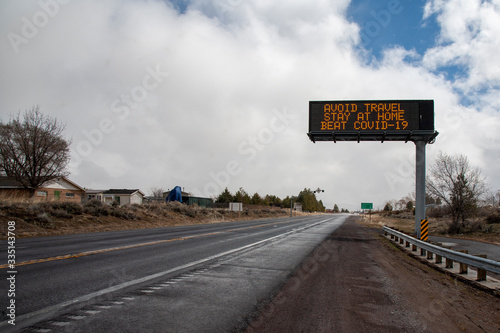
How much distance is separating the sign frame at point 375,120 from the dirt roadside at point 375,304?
12.6m

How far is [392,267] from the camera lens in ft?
32.6

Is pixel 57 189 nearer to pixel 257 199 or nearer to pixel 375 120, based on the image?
pixel 375 120

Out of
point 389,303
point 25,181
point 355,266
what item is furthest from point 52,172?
point 389,303

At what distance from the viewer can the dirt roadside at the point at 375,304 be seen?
4543 millimetres

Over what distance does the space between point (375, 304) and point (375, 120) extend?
16299mm

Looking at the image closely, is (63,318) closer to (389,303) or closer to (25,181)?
(389,303)

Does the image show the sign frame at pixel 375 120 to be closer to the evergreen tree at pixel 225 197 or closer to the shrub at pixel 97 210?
the shrub at pixel 97 210

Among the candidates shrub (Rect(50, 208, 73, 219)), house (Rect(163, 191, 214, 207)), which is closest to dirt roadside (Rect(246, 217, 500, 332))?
shrub (Rect(50, 208, 73, 219))

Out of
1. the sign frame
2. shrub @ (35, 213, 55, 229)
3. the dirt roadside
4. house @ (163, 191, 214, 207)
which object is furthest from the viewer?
house @ (163, 191, 214, 207)

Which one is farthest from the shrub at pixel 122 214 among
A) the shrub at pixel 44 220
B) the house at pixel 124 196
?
the house at pixel 124 196

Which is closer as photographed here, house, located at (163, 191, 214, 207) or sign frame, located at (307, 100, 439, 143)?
sign frame, located at (307, 100, 439, 143)

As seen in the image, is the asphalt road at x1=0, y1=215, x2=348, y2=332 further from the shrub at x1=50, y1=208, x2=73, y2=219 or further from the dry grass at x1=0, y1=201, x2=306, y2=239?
the shrub at x1=50, y1=208, x2=73, y2=219

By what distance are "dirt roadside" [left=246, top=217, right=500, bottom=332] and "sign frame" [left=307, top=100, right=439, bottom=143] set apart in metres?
12.6

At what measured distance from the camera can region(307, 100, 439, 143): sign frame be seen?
65.3ft
